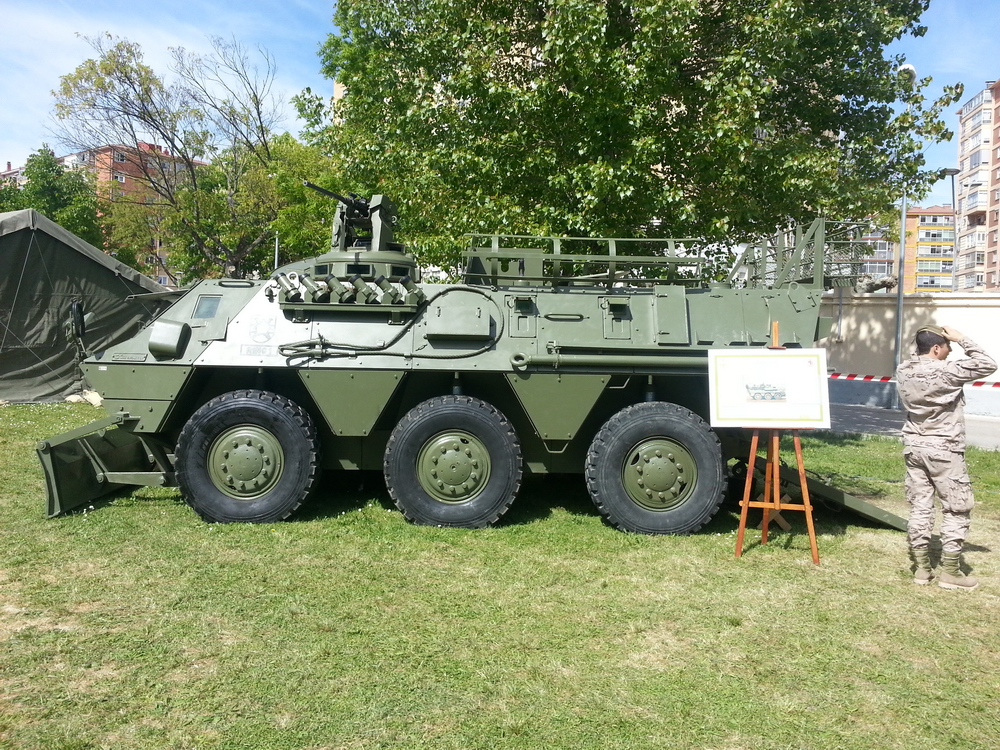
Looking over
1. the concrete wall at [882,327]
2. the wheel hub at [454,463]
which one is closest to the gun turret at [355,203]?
Answer: the wheel hub at [454,463]

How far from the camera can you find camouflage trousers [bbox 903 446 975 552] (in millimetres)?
5656

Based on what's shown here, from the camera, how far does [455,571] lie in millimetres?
5949

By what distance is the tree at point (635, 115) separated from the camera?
9672 mm

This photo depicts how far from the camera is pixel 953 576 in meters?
5.75

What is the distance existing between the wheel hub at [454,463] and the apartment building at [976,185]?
67.4m

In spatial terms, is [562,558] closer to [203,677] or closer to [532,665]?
[532,665]

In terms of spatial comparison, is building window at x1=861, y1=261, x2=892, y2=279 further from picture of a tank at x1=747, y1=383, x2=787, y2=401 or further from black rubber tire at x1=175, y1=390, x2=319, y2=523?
black rubber tire at x1=175, y1=390, x2=319, y2=523

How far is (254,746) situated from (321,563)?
252cm

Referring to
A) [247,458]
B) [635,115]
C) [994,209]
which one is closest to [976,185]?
[994,209]

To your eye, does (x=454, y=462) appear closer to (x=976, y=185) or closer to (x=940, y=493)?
(x=940, y=493)

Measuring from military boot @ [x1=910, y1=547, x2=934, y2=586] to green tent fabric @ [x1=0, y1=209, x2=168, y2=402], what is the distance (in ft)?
42.8

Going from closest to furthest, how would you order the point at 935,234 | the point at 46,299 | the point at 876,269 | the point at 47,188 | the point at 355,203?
1. the point at 355,203
2. the point at 46,299
3. the point at 47,188
4. the point at 876,269
5. the point at 935,234

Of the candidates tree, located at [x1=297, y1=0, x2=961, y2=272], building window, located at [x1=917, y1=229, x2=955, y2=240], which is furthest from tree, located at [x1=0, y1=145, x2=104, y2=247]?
building window, located at [x1=917, y1=229, x2=955, y2=240]

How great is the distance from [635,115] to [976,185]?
70.6m
